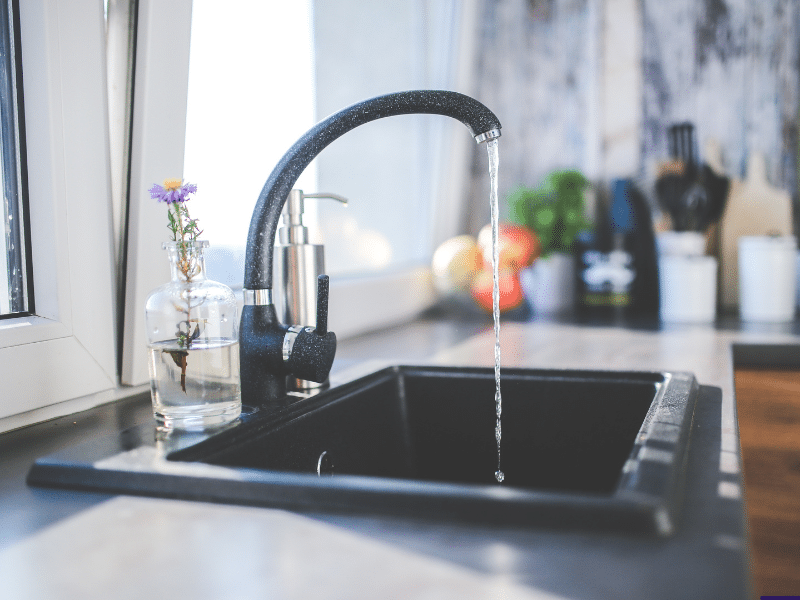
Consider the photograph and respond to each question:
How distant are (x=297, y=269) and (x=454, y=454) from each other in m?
0.35

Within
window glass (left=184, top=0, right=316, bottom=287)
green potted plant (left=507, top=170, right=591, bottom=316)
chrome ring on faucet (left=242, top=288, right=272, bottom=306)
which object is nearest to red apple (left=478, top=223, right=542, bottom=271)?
green potted plant (left=507, top=170, right=591, bottom=316)

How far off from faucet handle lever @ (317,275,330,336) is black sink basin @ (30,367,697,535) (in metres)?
0.09

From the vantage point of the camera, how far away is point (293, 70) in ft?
4.74

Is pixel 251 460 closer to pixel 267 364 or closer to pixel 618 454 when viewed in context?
pixel 267 364

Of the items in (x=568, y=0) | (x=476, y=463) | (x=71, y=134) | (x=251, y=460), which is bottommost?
(x=476, y=463)

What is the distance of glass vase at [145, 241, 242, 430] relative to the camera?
70 cm

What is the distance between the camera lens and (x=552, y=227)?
192 centimetres

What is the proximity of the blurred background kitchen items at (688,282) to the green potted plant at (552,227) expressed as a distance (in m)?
0.23

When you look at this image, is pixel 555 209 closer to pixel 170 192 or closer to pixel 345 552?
pixel 170 192

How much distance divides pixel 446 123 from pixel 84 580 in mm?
1857

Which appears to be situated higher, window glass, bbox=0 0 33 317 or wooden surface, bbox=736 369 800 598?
window glass, bbox=0 0 33 317

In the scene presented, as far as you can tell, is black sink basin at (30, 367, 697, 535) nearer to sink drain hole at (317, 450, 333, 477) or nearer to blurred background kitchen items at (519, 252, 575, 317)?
sink drain hole at (317, 450, 333, 477)

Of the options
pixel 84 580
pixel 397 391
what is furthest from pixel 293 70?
pixel 84 580

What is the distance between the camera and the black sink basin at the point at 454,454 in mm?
495
